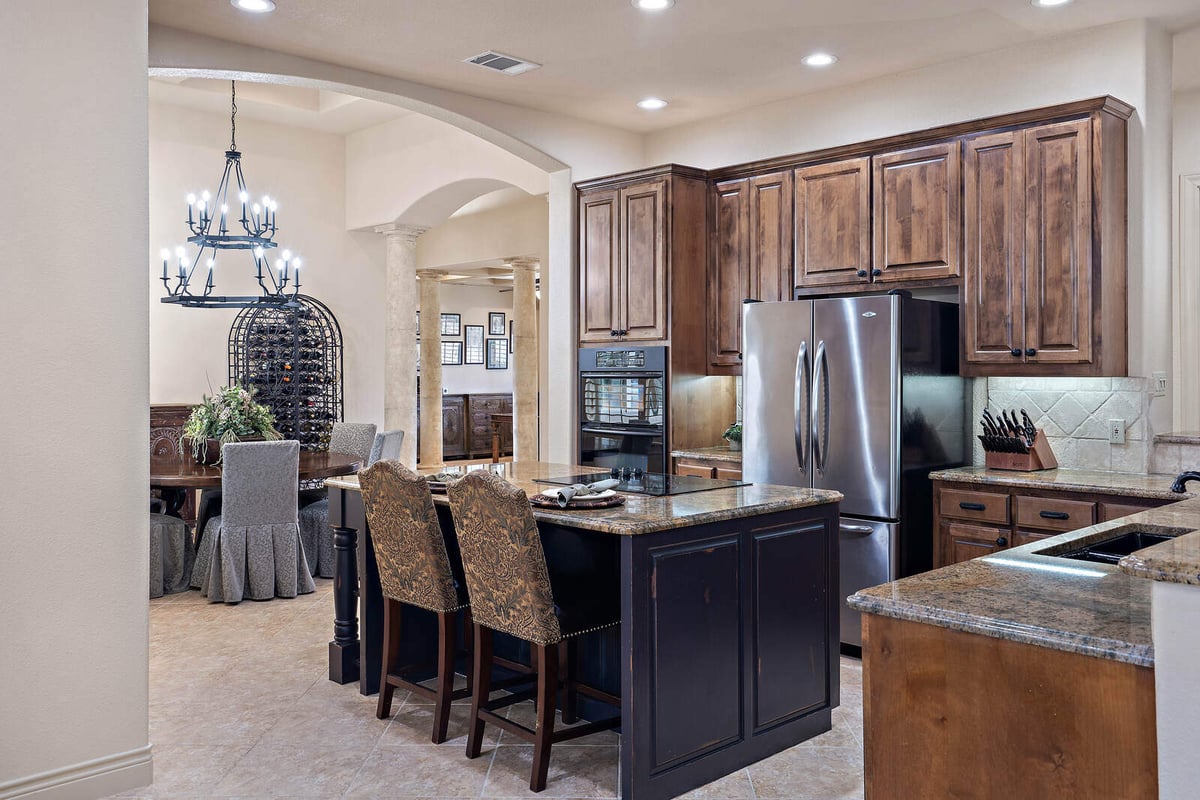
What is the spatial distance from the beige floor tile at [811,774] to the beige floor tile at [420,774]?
90 cm

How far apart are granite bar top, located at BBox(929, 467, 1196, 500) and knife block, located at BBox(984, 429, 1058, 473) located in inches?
1.3

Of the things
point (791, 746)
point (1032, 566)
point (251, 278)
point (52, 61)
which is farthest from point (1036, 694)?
point (251, 278)

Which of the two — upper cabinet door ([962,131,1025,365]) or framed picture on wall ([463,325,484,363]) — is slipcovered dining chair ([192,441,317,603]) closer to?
upper cabinet door ([962,131,1025,365])

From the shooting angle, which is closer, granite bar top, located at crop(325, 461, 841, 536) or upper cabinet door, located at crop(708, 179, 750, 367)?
granite bar top, located at crop(325, 461, 841, 536)

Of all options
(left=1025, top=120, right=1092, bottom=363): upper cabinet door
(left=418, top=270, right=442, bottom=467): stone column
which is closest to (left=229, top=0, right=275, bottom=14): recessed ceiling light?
(left=1025, top=120, right=1092, bottom=363): upper cabinet door

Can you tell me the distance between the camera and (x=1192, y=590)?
1335 millimetres

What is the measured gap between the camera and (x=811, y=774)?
3008mm

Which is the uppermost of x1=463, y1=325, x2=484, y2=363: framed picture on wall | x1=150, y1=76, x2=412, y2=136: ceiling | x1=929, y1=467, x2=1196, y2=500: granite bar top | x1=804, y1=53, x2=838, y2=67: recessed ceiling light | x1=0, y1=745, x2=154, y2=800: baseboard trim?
x1=150, y1=76, x2=412, y2=136: ceiling

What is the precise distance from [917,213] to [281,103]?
5352 mm

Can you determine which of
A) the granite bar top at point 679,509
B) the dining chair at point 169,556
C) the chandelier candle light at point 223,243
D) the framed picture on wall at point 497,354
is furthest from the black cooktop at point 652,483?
the framed picture on wall at point 497,354

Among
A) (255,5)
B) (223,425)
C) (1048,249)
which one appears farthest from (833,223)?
(223,425)

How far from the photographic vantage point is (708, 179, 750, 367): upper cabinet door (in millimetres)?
5211

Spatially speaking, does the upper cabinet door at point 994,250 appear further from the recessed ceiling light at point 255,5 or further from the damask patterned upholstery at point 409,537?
the recessed ceiling light at point 255,5

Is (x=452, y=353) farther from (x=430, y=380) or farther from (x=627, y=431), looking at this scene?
(x=627, y=431)
